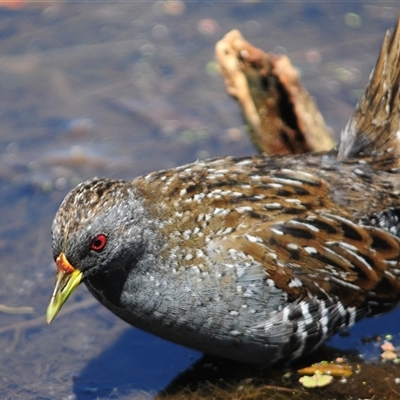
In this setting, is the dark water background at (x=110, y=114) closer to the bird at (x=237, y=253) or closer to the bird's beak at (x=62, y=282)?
the bird at (x=237, y=253)

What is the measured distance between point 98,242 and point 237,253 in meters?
1.02

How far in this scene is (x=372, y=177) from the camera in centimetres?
715

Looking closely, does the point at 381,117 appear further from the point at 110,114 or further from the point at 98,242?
the point at 110,114

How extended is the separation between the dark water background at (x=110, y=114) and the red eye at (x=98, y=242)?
1589 millimetres

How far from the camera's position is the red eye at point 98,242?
614 cm

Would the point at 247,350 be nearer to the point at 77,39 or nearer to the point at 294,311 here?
the point at 294,311

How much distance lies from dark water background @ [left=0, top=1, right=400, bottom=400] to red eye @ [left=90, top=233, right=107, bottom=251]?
5.21 feet

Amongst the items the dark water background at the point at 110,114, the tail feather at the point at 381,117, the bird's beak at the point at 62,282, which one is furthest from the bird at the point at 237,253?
the dark water background at the point at 110,114

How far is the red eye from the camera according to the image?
6141 millimetres

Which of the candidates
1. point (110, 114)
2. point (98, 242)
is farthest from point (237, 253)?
point (110, 114)

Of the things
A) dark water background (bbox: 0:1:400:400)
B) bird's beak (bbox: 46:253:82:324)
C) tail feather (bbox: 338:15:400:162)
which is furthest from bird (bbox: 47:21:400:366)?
dark water background (bbox: 0:1:400:400)

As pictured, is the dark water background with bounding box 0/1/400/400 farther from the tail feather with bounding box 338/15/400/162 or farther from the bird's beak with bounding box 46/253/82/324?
the tail feather with bounding box 338/15/400/162

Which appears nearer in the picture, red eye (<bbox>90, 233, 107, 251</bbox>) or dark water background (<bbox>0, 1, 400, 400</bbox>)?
red eye (<bbox>90, 233, 107, 251</bbox>)

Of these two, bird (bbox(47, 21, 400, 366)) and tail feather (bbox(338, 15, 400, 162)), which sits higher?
tail feather (bbox(338, 15, 400, 162))
